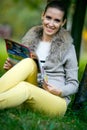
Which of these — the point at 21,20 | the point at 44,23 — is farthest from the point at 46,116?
the point at 21,20

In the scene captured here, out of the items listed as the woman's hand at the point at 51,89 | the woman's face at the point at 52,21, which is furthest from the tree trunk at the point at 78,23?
the woman's hand at the point at 51,89

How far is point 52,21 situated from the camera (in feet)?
22.0

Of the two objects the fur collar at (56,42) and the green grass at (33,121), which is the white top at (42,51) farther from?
the green grass at (33,121)

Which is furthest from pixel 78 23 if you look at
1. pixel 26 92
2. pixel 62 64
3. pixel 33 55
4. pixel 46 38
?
pixel 26 92

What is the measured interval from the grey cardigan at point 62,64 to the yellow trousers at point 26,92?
205 mm

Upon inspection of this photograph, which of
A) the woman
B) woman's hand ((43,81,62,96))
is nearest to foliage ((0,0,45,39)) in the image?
the woman

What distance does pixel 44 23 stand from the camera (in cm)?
674

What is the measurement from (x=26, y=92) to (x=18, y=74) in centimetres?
24

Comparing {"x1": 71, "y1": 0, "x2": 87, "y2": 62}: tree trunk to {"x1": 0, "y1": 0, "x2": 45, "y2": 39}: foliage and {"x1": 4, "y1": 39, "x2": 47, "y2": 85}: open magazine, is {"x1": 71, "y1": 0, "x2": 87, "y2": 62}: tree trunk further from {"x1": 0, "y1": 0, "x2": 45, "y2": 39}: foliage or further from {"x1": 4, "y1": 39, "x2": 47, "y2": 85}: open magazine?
{"x1": 0, "y1": 0, "x2": 45, "y2": 39}: foliage

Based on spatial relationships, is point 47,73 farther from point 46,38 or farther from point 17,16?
point 17,16

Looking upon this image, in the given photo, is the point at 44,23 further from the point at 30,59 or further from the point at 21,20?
the point at 21,20

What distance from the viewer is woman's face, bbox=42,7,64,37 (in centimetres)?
671

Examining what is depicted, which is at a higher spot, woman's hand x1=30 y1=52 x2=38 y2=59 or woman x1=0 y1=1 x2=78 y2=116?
woman's hand x1=30 y1=52 x2=38 y2=59

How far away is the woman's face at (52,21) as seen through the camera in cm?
671
